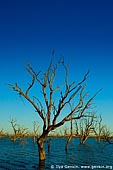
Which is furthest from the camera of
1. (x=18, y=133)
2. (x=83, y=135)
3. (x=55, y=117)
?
(x=18, y=133)

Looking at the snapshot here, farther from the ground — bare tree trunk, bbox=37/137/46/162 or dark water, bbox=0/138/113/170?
bare tree trunk, bbox=37/137/46/162

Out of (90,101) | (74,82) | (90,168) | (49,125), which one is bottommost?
(90,168)

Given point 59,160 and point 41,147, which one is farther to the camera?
point 59,160

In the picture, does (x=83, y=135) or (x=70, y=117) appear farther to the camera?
(x=83, y=135)

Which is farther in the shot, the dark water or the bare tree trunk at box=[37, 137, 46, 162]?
the dark water

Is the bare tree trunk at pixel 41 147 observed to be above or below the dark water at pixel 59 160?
above

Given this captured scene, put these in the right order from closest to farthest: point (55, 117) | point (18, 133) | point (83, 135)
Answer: point (55, 117) → point (83, 135) → point (18, 133)

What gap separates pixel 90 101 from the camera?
25.8 metres

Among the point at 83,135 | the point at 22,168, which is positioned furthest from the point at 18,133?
the point at 22,168

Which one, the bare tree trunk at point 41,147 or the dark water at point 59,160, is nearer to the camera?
the bare tree trunk at point 41,147

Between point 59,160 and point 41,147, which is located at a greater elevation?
point 41,147

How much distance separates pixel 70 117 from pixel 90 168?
5.65 meters

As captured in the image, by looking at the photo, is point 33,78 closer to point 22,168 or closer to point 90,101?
point 90,101

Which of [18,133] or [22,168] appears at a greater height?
[18,133]
